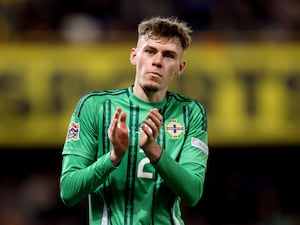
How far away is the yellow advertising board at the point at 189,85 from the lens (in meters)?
11.2

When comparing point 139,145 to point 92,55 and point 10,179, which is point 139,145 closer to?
point 92,55

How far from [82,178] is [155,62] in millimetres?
776

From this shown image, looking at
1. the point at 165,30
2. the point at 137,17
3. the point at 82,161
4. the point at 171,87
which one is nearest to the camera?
the point at 82,161

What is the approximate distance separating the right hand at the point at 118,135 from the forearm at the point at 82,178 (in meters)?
0.07

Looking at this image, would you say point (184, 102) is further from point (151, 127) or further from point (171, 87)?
point (171, 87)

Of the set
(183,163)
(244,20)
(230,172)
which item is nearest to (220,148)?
(230,172)

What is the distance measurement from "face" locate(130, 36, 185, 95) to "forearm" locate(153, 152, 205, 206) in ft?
1.63

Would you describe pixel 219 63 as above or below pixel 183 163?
above

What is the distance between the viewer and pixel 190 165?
5.14m

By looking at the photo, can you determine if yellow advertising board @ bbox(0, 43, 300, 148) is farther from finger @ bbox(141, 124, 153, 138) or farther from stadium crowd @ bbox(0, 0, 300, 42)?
finger @ bbox(141, 124, 153, 138)

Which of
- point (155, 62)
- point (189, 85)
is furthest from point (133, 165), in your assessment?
point (189, 85)

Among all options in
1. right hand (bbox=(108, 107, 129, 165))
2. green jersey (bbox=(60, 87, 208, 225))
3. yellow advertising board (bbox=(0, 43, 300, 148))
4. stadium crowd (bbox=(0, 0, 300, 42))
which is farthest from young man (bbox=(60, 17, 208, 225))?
stadium crowd (bbox=(0, 0, 300, 42))

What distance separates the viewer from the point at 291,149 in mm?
13281

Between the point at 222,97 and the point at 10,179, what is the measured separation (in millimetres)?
3232
